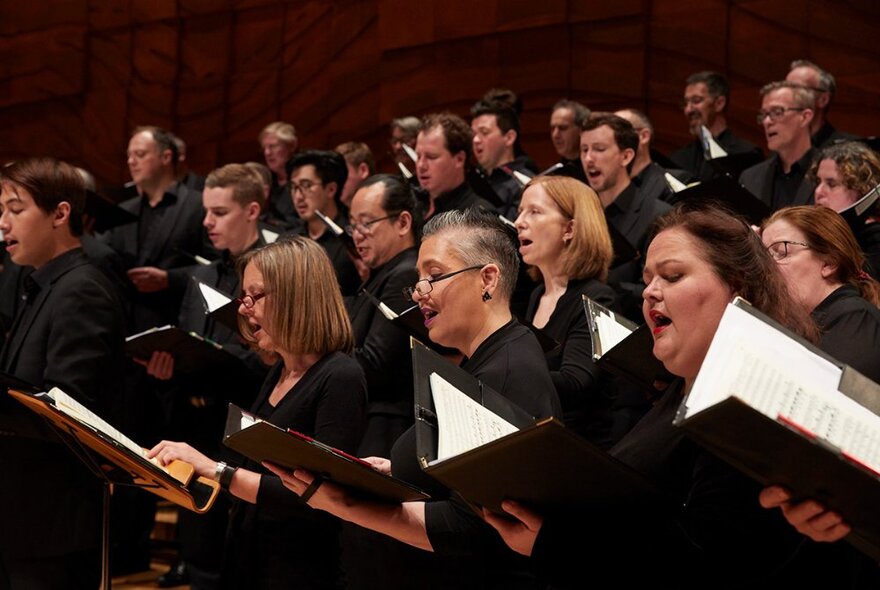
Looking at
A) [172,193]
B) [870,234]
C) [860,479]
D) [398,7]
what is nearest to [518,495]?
[860,479]

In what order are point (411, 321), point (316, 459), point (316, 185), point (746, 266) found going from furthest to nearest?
point (316, 185) → point (411, 321) → point (316, 459) → point (746, 266)

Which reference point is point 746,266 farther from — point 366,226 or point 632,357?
point 366,226

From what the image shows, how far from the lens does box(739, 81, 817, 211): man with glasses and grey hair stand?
4.80m

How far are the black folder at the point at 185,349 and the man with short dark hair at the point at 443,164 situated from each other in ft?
4.02

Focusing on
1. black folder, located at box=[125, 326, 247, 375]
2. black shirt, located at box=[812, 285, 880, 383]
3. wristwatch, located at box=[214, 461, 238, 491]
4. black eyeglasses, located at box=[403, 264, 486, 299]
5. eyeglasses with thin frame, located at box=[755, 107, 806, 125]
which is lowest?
black folder, located at box=[125, 326, 247, 375]

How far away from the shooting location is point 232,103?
26.0 ft

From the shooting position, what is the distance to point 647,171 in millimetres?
4766

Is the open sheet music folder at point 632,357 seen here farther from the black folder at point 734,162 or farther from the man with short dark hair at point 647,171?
the black folder at point 734,162

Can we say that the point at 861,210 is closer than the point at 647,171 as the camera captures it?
Yes

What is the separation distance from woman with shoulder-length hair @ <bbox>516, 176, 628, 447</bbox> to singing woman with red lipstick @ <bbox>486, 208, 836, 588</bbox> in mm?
1373

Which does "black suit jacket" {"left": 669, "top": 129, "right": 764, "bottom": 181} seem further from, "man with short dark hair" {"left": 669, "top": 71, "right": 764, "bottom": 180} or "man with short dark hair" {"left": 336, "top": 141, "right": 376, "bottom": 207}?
"man with short dark hair" {"left": 336, "top": 141, "right": 376, "bottom": 207}

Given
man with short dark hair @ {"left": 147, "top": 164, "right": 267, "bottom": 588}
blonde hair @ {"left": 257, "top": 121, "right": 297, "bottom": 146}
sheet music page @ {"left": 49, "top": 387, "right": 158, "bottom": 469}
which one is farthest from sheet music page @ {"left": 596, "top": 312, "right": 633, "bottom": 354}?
blonde hair @ {"left": 257, "top": 121, "right": 297, "bottom": 146}

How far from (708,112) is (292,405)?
3512mm

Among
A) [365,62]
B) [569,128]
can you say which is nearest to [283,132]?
[365,62]
